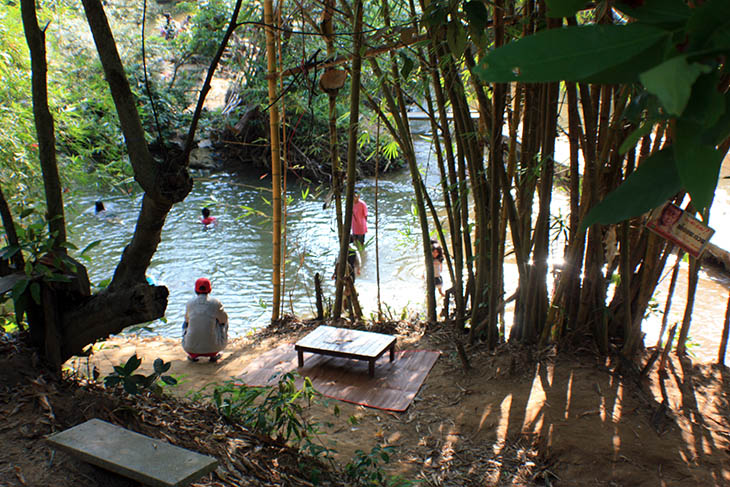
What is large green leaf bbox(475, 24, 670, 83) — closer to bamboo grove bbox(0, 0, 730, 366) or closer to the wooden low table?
bamboo grove bbox(0, 0, 730, 366)

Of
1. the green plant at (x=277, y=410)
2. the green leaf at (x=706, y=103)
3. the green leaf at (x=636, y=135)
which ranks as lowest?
the green plant at (x=277, y=410)

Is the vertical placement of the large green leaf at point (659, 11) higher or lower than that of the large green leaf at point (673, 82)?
higher

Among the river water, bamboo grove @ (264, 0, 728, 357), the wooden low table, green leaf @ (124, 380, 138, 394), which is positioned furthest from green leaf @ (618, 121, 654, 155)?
the river water

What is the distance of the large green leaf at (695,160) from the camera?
0.33 meters

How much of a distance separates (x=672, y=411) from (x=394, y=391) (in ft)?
4.53

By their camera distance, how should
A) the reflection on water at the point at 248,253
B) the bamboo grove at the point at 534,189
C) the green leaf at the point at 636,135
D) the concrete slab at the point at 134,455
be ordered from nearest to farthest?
the green leaf at the point at 636,135, the concrete slab at the point at 134,455, the bamboo grove at the point at 534,189, the reflection on water at the point at 248,253

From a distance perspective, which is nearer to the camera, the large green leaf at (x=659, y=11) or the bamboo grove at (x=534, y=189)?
the large green leaf at (x=659, y=11)

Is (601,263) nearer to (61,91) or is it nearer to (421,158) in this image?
(61,91)

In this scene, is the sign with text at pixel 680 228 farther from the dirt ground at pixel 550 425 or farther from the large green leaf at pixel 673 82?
the large green leaf at pixel 673 82

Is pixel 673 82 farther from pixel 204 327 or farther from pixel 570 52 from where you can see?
pixel 204 327

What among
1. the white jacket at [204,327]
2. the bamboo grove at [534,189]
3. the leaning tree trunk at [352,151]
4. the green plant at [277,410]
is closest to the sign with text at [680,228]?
the bamboo grove at [534,189]

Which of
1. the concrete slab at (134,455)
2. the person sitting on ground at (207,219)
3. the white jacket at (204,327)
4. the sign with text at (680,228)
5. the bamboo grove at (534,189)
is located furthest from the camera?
the person sitting on ground at (207,219)

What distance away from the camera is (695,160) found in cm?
34

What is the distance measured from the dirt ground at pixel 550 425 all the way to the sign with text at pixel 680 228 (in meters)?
0.78
